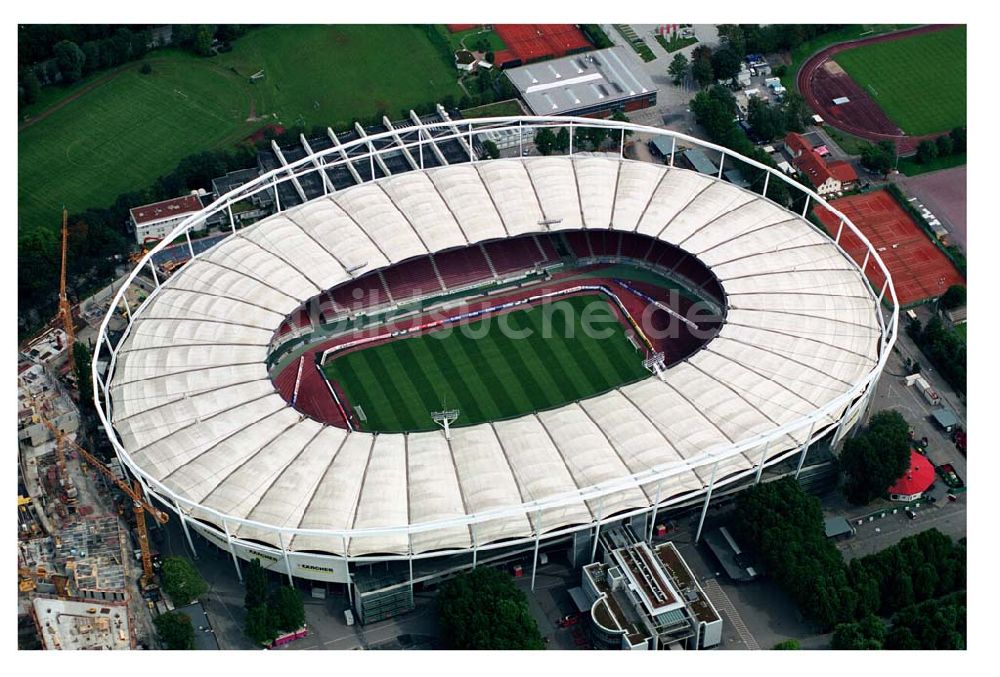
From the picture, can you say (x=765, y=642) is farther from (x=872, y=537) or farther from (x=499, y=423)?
(x=499, y=423)

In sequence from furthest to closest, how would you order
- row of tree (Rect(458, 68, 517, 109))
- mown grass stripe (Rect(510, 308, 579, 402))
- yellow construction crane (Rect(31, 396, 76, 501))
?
row of tree (Rect(458, 68, 517, 109))
mown grass stripe (Rect(510, 308, 579, 402))
yellow construction crane (Rect(31, 396, 76, 501))

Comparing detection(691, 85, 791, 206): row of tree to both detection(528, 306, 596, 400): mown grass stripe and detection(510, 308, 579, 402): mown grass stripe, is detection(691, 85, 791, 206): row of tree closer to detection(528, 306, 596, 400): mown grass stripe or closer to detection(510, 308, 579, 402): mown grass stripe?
detection(528, 306, 596, 400): mown grass stripe

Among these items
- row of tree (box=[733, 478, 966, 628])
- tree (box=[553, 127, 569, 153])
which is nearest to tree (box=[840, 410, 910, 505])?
row of tree (box=[733, 478, 966, 628])

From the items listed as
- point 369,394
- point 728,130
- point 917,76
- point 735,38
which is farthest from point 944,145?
point 369,394

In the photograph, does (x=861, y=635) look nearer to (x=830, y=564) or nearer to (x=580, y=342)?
(x=830, y=564)

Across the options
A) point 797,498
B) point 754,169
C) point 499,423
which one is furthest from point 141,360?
point 754,169

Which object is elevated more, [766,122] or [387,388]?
[766,122]
